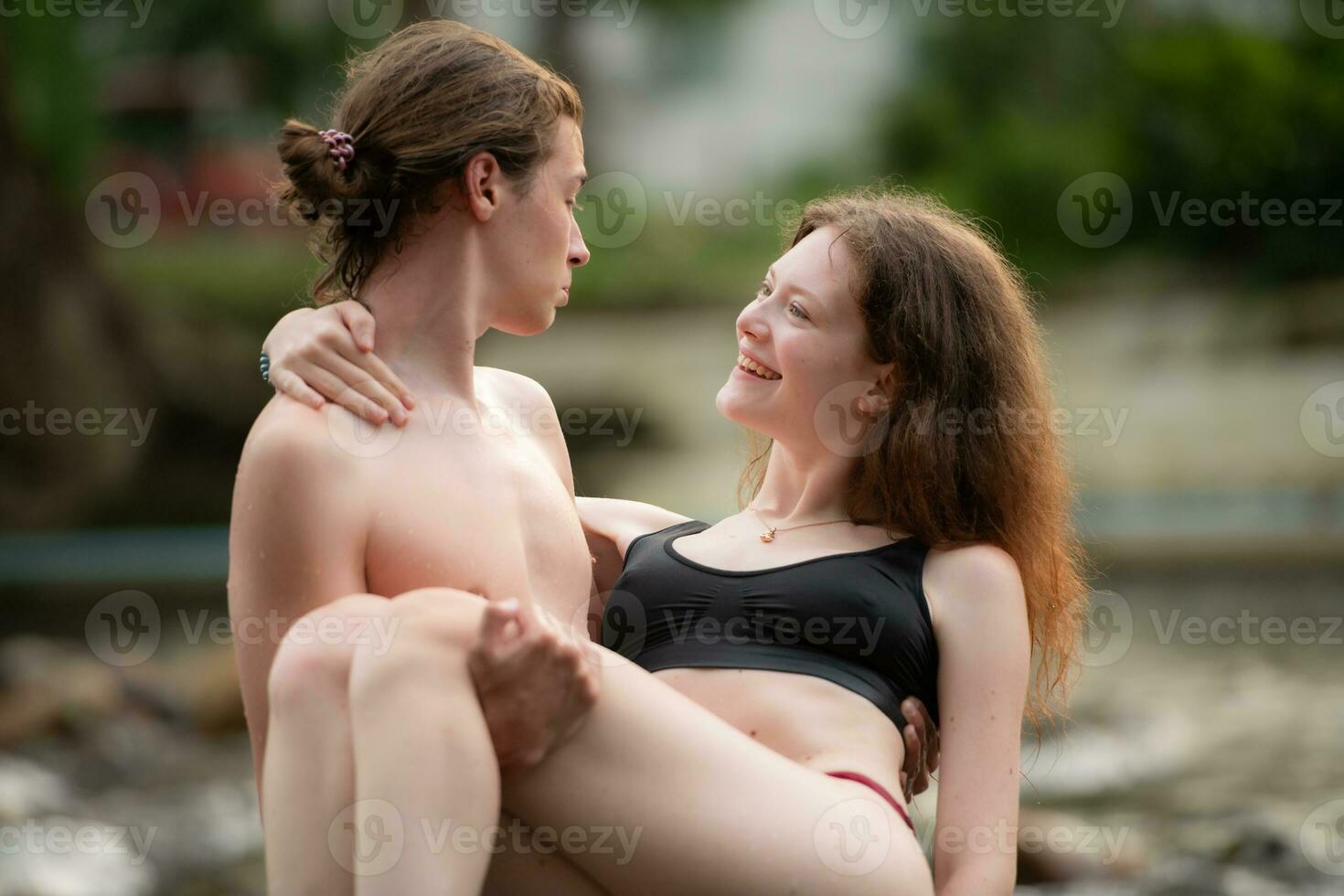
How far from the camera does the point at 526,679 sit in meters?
1.56

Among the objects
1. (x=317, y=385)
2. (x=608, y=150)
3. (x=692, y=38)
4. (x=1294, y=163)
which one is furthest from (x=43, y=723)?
(x=1294, y=163)

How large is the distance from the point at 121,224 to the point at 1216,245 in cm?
808

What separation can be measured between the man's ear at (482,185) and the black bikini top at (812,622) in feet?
1.87

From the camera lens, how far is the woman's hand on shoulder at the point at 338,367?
5.98 ft

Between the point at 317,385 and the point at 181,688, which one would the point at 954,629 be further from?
the point at 181,688

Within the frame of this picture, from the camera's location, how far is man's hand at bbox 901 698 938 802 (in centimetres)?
198

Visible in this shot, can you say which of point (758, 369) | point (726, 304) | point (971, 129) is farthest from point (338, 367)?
point (971, 129)

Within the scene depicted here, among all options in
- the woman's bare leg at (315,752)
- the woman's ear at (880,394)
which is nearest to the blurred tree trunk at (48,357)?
the woman's ear at (880,394)

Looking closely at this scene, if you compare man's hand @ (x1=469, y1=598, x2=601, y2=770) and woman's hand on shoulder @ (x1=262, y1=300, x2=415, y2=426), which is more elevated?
woman's hand on shoulder @ (x1=262, y1=300, x2=415, y2=426)

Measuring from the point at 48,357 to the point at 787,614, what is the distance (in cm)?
800

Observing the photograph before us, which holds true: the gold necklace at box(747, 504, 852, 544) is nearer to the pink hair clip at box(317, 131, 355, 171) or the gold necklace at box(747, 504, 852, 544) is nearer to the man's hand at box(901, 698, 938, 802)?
the man's hand at box(901, 698, 938, 802)

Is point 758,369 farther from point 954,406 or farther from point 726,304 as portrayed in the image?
point 726,304

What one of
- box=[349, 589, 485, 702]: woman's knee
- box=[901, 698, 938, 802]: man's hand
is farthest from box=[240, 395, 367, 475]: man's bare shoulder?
box=[901, 698, 938, 802]: man's hand

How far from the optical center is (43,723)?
5.95 metres
